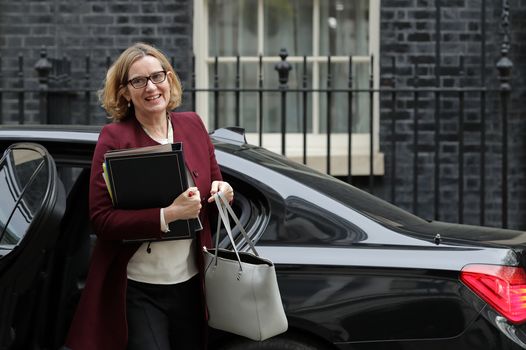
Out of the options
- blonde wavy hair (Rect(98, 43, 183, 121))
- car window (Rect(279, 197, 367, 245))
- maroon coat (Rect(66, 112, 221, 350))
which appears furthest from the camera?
car window (Rect(279, 197, 367, 245))

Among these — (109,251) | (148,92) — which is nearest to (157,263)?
(109,251)

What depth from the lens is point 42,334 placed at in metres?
3.96

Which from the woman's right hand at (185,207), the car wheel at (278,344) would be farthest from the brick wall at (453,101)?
the woman's right hand at (185,207)

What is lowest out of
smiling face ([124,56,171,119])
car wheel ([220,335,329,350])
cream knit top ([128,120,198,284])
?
car wheel ([220,335,329,350])

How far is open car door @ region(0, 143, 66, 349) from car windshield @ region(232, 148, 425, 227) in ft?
2.88

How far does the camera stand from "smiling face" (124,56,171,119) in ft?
11.2

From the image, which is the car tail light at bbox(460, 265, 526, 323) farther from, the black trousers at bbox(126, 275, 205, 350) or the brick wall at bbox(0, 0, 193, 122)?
the brick wall at bbox(0, 0, 193, 122)

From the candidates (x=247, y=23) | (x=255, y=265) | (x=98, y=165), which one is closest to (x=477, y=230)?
(x=255, y=265)

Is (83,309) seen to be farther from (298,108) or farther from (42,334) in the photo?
(298,108)

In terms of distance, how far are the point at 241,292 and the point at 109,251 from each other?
463mm

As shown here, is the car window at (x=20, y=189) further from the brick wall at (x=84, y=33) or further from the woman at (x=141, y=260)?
the brick wall at (x=84, y=33)

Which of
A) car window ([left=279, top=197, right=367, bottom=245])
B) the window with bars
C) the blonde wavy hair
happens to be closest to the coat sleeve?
the blonde wavy hair

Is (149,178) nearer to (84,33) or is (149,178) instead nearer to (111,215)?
(111,215)

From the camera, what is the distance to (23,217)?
336 cm
